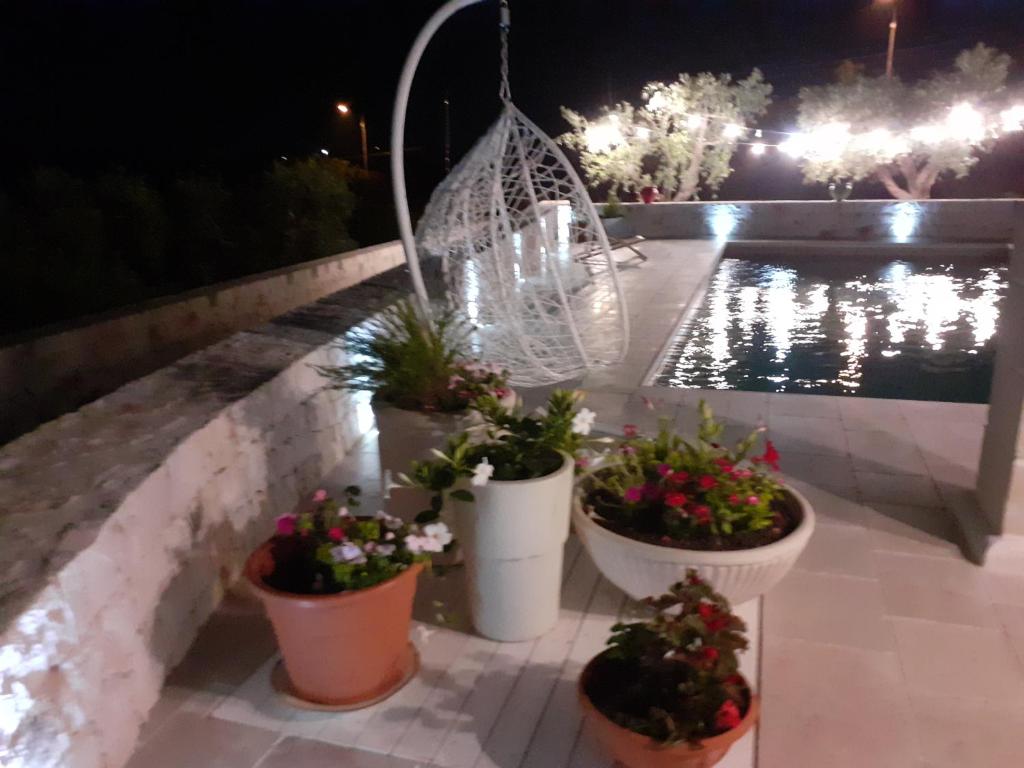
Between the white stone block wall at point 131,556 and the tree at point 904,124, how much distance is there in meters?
10.5

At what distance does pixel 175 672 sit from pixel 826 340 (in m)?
5.01

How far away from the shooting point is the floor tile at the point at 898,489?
2809mm

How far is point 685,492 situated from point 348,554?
873 millimetres

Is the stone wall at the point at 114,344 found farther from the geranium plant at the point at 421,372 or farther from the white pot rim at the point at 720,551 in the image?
the white pot rim at the point at 720,551

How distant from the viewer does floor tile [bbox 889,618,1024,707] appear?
74.1 inches

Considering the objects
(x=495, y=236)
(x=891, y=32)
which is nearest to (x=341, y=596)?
(x=495, y=236)

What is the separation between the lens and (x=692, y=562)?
1.90 m

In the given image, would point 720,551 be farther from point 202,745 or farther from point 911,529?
point 202,745

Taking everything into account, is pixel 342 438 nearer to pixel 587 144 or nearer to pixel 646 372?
pixel 646 372

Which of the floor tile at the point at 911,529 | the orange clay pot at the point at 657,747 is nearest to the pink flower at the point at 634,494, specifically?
the orange clay pot at the point at 657,747

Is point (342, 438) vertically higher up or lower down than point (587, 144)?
lower down

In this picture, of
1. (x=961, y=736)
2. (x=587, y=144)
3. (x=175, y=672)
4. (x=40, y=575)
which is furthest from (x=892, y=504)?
(x=587, y=144)

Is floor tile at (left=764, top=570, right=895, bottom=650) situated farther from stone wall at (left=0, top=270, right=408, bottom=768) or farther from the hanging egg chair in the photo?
stone wall at (left=0, top=270, right=408, bottom=768)

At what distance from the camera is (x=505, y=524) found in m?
1.98
